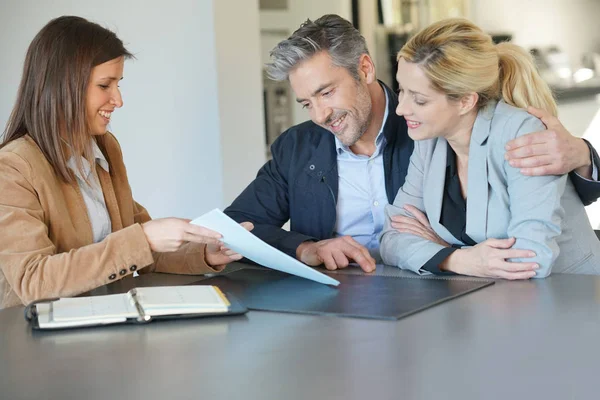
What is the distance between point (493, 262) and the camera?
1757mm

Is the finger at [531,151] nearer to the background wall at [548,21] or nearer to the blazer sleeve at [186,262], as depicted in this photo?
the blazer sleeve at [186,262]

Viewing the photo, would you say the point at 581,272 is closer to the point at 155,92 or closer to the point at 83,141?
the point at 83,141

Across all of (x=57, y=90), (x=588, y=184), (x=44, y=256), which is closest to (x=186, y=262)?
(x=44, y=256)

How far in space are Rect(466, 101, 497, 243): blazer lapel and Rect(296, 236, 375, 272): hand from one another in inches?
9.8

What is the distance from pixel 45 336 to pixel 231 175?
1.94 m

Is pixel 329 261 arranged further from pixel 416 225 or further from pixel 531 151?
pixel 531 151

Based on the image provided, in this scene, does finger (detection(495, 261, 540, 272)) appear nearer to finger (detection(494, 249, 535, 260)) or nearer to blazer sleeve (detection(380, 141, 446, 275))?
finger (detection(494, 249, 535, 260))

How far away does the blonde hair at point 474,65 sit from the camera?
1.93 m

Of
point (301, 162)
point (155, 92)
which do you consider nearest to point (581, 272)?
point (301, 162)

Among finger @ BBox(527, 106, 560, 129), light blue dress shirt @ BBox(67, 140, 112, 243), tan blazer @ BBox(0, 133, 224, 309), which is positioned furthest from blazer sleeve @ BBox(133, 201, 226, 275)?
finger @ BBox(527, 106, 560, 129)

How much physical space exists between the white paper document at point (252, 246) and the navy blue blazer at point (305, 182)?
52 cm

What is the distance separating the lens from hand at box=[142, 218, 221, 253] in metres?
1.76

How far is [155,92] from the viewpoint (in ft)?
11.2

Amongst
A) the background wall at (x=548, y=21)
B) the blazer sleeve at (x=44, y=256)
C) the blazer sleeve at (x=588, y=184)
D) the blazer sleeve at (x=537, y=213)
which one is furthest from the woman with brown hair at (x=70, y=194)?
the background wall at (x=548, y=21)
